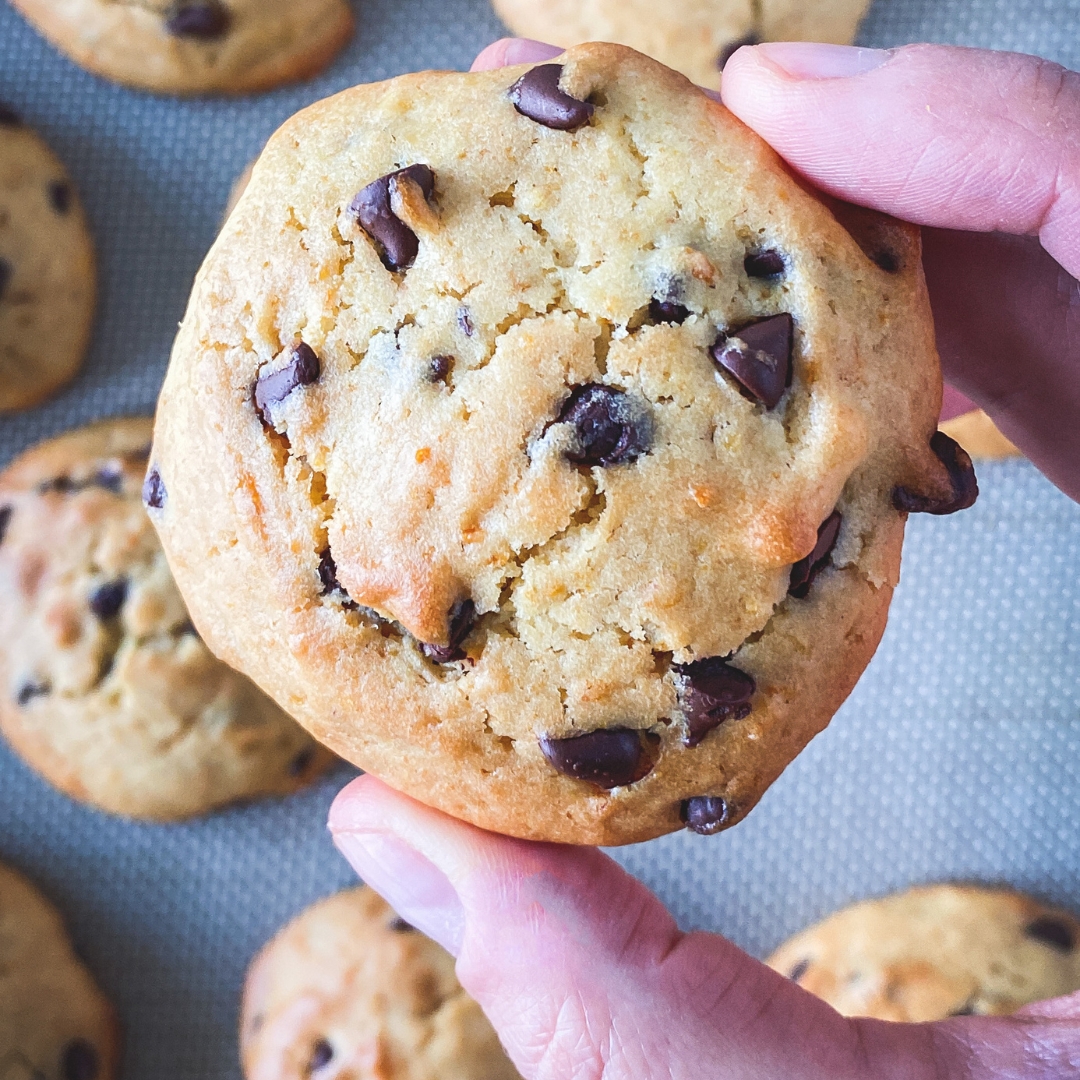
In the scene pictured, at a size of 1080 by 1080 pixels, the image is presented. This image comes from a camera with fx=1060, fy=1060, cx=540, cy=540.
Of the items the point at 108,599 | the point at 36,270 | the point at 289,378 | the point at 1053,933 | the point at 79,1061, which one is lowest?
the point at 79,1061

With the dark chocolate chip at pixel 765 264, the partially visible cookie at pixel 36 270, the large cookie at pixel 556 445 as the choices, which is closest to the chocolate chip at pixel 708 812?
the large cookie at pixel 556 445

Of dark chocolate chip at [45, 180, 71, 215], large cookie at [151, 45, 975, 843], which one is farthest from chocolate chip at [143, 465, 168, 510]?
dark chocolate chip at [45, 180, 71, 215]

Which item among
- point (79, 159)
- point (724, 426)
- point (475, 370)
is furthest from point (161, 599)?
point (724, 426)

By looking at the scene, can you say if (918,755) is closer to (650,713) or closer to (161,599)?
(650,713)

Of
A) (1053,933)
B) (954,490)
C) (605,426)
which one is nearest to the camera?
(605,426)

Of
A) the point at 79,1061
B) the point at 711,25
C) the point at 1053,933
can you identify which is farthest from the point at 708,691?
the point at 79,1061

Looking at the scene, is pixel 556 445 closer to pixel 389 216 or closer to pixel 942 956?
pixel 389 216
